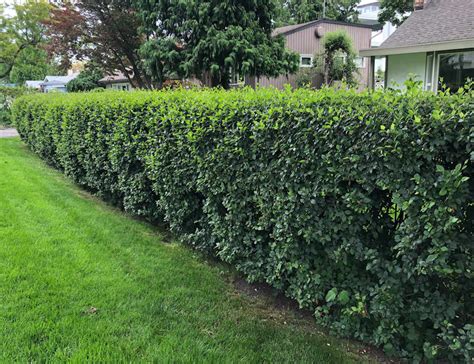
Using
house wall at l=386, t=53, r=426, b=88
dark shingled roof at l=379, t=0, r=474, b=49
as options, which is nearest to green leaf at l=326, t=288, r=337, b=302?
dark shingled roof at l=379, t=0, r=474, b=49

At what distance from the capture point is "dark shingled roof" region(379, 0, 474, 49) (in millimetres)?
12523

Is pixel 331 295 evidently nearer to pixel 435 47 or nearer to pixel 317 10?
pixel 435 47

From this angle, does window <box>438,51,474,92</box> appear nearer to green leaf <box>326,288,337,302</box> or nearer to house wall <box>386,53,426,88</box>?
house wall <box>386,53,426,88</box>

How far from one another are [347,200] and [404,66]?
44.4ft

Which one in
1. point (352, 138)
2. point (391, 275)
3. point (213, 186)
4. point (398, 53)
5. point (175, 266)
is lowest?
point (175, 266)

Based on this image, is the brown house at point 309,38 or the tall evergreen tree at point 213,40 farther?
the brown house at point 309,38

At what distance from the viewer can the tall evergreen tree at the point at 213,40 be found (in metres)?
12.6

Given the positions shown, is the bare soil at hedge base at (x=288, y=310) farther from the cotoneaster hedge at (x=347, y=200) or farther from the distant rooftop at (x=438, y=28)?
the distant rooftop at (x=438, y=28)

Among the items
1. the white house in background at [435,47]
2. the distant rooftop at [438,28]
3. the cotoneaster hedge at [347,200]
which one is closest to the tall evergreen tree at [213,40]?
the white house in background at [435,47]

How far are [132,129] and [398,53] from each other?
1172cm

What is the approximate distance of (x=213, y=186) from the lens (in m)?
3.80

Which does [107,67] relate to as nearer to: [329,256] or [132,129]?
[132,129]

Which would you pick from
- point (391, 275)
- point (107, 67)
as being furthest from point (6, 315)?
point (107, 67)

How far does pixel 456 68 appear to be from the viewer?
500 inches
